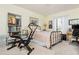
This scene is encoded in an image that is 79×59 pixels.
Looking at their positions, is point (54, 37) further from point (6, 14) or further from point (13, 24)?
point (6, 14)

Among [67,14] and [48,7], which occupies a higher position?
[48,7]

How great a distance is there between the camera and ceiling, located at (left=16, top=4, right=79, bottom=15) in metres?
2.17

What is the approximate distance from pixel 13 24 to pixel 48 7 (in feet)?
3.27

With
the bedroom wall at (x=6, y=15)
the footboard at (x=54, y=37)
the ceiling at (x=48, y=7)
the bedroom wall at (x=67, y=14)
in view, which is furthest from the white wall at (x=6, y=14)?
the footboard at (x=54, y=37)

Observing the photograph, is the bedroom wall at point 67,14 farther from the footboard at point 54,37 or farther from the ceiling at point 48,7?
the footboard at point 54,37

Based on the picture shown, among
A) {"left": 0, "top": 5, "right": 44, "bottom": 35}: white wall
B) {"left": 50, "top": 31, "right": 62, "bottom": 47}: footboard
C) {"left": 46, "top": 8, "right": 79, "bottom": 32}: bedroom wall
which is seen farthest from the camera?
{"left": 50, "top": 31, "right": 62, "bottom": 47}: footboard

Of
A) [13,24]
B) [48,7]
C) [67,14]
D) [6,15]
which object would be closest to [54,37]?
[67,14]

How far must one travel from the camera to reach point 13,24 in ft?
7.33

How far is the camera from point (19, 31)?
222 cm

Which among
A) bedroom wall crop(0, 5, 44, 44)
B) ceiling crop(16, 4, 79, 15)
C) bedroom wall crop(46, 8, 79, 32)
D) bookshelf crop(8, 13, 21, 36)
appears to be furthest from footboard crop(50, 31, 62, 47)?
bookshelf crop(8, 13, 21, 36)

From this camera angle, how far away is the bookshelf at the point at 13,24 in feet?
7.20

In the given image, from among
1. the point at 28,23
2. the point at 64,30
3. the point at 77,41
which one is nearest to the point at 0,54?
the point at 28,23

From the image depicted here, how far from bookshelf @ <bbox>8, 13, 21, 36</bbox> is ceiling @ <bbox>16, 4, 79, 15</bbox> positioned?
335 mm

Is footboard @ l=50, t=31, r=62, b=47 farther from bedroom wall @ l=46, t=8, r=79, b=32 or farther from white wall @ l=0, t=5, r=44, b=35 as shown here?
white wall @ l=0, t=5, r=44, b=35
